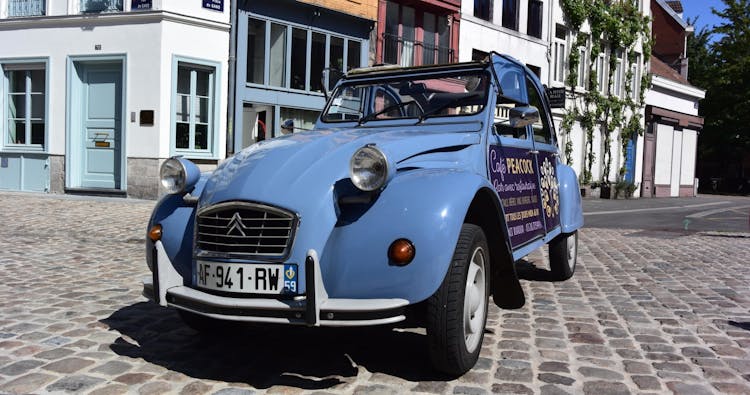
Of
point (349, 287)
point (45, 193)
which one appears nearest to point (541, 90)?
point (349, 287)

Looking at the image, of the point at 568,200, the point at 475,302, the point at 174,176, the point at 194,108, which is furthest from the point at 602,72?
the point at 174,176

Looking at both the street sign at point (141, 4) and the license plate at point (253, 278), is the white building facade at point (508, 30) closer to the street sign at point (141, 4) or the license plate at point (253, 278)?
the street sign at point (141, 4)

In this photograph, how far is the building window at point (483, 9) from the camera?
2338 cm

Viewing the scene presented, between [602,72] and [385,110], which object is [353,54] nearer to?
[602,72]

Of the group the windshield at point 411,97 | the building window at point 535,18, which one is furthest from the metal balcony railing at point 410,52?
the windshield at point 411,97

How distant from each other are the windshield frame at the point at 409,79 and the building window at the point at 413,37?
15.3 m

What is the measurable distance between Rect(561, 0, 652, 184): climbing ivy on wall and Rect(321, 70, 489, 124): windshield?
23.0 meters

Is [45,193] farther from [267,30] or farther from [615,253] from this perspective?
[615,253]

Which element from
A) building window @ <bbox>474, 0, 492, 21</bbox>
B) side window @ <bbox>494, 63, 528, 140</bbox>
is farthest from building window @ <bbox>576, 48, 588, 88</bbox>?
side window @ <bbox>494, 63, 528, 140</bbox>

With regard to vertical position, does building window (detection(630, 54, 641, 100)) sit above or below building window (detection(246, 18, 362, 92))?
above

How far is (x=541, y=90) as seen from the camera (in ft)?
20.4

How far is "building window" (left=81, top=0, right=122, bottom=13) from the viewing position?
1549cm

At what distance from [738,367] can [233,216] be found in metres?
2.96

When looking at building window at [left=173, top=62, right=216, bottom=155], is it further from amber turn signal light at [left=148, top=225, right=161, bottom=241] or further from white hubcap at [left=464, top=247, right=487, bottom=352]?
white hubcap at [left=464, top=247, right=487, bottom=352]
